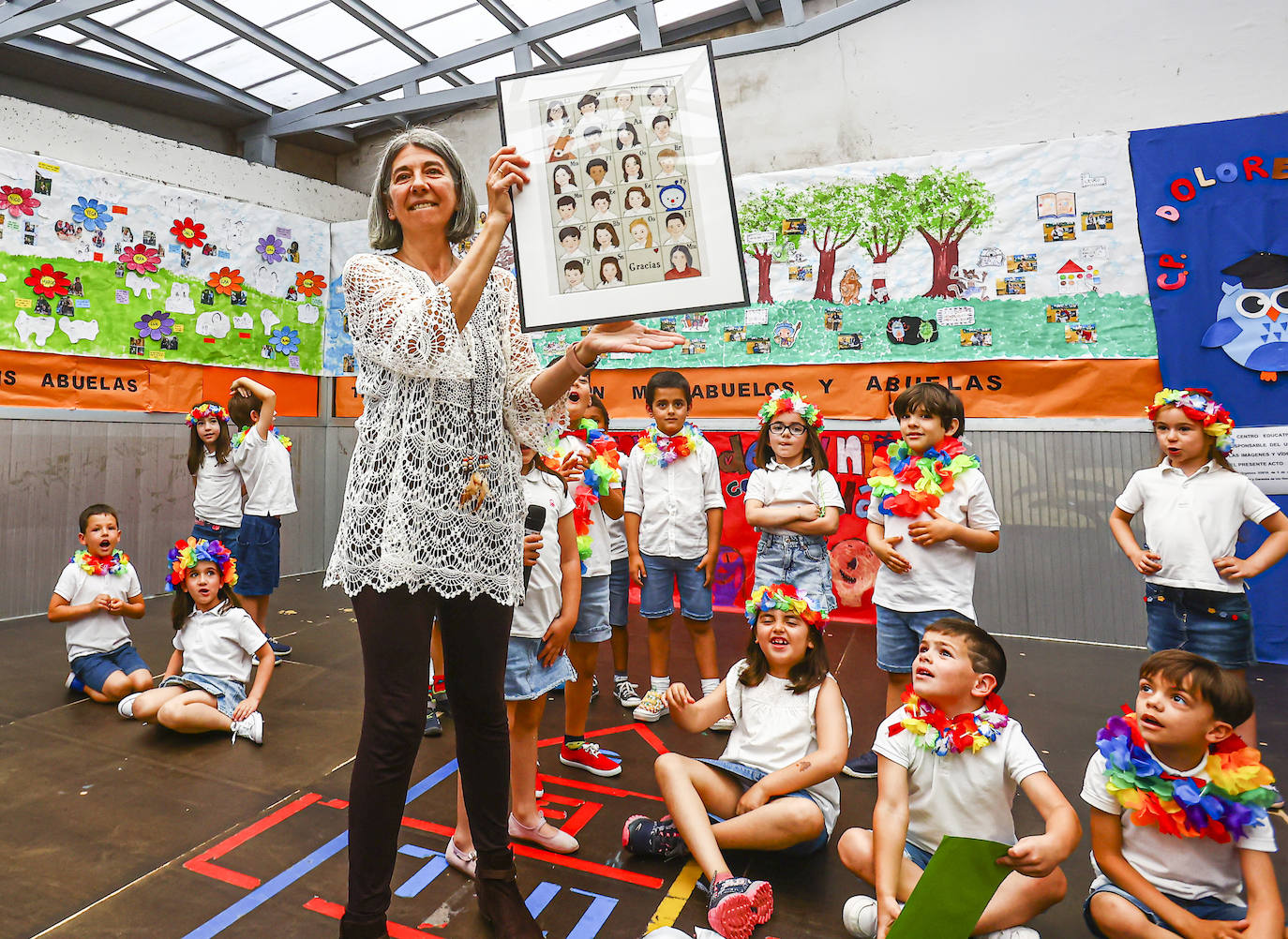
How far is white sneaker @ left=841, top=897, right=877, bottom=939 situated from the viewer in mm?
1653

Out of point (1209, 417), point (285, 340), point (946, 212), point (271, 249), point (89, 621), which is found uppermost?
point (271, 249)

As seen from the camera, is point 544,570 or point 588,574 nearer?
point 544,570

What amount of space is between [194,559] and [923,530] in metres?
2.94

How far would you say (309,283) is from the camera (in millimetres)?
6816

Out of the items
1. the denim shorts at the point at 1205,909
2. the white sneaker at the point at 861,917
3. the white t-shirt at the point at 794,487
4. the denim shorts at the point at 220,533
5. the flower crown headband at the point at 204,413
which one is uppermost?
the flower crown headband at the point at 204,413

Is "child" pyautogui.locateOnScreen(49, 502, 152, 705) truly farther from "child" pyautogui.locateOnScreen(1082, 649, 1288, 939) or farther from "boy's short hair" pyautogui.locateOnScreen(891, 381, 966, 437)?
"child" pyautogui.locateOnScreen(1082, 649, 1288, 939)

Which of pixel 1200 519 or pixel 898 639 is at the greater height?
pixel 1200 519

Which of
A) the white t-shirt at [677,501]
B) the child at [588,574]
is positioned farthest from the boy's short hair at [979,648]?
the white t-shirt at [677,501]

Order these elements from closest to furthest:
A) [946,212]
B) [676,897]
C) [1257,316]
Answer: [676,897]
[1257,316]
[946,212]

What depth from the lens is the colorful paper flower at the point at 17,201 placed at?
16.1 ft

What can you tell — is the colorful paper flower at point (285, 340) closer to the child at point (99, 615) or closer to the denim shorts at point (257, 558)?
the denim shorts at point (257, 558)

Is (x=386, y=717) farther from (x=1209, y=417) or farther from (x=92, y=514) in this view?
(x=92, y=514)

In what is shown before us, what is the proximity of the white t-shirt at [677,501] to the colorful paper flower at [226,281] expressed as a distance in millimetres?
4570

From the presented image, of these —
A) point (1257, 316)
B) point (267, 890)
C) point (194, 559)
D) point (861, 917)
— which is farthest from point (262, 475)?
point (1257, 316)
